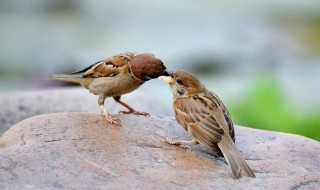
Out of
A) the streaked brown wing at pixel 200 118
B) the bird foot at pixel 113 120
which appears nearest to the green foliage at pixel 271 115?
the streaked brown wing at pixel 200 118

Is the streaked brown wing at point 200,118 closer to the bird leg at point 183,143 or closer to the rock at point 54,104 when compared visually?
the bird leg at point 183,143

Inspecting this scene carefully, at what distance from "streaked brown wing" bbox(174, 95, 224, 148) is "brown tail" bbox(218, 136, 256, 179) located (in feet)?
0.15

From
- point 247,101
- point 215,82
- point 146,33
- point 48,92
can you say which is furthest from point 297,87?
point 48,92

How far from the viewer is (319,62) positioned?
946 cm

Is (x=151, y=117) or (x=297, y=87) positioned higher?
(x=151, y=117)

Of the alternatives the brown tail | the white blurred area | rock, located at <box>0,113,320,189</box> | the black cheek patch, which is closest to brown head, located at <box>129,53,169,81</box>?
the black cheek patch

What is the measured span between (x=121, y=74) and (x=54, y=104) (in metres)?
0.94

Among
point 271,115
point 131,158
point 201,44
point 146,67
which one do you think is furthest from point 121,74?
point 201,44

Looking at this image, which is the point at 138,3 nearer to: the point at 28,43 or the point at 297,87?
the point at 28,43

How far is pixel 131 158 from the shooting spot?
428 centimetres

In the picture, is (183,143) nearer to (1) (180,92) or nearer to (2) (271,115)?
(1) (180,92)

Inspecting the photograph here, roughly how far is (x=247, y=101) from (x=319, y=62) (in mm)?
2761

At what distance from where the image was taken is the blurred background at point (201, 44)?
23.5 ft

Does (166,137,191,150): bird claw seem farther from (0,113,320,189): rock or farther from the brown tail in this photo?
→ the brown tail
